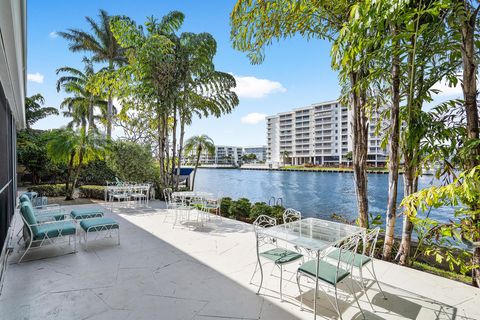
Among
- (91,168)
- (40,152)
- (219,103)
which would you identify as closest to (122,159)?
(91,168)

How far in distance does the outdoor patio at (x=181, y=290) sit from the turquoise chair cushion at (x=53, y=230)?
42 cm

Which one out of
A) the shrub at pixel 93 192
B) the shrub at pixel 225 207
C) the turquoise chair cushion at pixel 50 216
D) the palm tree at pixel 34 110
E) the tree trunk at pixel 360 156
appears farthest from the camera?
the palm tree at pixel 34 110

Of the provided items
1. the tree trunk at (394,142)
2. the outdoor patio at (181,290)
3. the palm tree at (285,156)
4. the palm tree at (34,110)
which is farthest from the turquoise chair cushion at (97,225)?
the palm tree at (285,156)

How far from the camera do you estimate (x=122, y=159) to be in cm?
1205

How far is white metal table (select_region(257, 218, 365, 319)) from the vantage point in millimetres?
2977

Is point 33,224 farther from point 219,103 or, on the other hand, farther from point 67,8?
point 219,103

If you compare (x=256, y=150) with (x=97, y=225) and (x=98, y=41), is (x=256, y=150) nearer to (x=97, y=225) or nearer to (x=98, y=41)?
(x=98, y=41)

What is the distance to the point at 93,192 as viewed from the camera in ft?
36.9

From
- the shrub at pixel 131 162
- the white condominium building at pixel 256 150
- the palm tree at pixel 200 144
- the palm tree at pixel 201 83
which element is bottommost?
the shrub at pixel 131 162

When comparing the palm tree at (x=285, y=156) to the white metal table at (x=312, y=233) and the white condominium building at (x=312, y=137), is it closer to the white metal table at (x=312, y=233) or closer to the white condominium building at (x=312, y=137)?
the white condominium building at (x=312, y=137)

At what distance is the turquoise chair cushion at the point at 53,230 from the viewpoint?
4168 mm

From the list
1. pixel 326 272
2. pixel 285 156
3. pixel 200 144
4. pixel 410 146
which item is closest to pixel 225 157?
pixel 285 156

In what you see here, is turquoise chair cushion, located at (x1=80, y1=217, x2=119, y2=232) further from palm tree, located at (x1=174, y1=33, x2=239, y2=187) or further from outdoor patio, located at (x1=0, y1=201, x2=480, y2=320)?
palm tree, located at (x1=174, y1=33, x2=239, y2=187)

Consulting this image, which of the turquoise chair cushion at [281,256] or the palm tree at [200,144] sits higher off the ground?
the palm tree at [200,144]
